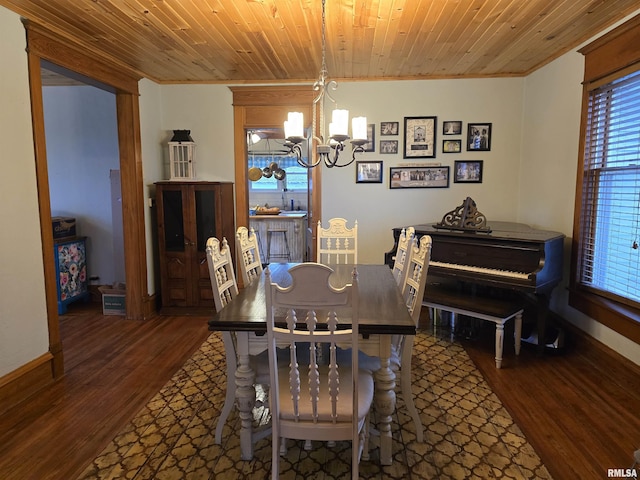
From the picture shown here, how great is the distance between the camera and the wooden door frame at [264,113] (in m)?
4.39

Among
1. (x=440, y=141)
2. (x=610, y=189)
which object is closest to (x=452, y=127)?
(x=440, y=141)

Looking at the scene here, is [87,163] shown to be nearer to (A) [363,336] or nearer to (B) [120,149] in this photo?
(B) [120,149]

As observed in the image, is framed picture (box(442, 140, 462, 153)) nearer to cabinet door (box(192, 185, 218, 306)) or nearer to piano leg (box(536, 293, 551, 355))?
piano leg (box(536, 293, 551, 355))

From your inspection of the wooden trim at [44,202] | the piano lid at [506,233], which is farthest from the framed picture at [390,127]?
the wooden trim at [44,202]

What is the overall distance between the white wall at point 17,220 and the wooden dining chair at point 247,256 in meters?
1.37

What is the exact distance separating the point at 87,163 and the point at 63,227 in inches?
30.9

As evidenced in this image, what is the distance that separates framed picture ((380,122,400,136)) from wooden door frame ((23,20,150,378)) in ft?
8.40

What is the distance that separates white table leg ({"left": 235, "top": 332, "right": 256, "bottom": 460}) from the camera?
1896 millimetres

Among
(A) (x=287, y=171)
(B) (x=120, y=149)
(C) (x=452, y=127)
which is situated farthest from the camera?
(A) (x=287, y=171)

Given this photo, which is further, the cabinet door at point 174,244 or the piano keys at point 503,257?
the cabinet door at point 174,244

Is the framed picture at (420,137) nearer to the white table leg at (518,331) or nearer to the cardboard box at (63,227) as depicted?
the white table leg at (518,331)

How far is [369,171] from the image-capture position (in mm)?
4422

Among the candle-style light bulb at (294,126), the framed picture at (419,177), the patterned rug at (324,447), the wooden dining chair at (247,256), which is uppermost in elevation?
the candle-style light bulb at (294,126)

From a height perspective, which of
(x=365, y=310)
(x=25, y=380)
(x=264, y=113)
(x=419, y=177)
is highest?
(x=264, y=113)
